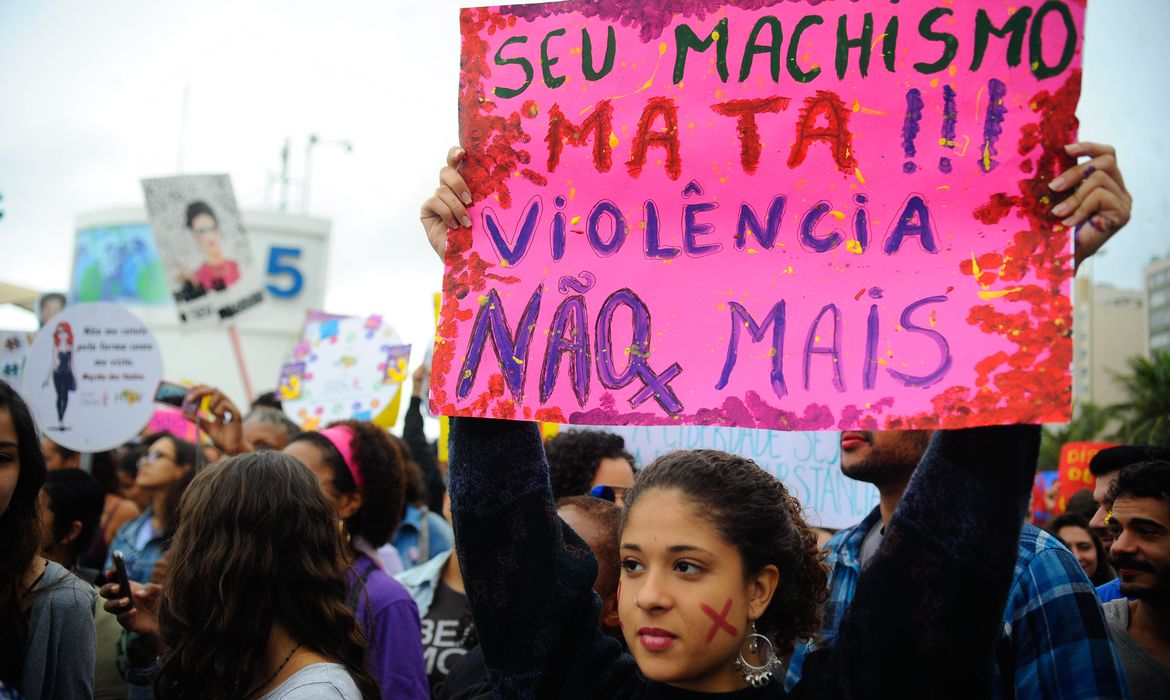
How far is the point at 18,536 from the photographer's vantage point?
2492mm

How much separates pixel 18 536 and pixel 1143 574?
10.9 ft

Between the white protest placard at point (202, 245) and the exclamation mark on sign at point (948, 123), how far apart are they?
526 centimetres

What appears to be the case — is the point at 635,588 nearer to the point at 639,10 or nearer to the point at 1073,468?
the point at 639,10

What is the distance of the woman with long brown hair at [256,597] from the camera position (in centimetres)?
211

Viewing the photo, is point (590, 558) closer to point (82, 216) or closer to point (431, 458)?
point (431, 458)

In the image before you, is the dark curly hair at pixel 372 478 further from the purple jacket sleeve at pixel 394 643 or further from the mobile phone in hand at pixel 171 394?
the mobile phone in hand at pixel 171 394

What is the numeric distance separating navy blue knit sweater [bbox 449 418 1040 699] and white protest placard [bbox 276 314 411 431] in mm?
4591

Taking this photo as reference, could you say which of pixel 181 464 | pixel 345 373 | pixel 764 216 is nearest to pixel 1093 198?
pixel 764 216

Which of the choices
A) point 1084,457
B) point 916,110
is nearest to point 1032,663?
point 916,110

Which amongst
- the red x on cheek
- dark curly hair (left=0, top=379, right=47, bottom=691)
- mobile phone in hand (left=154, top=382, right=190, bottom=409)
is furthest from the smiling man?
mobile phone in hand (left=154, top=382, right=190, bottom=409)

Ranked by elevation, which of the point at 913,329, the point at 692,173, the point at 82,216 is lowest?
the point at 913,329

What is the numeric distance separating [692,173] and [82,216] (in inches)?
1721

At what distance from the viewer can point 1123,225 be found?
1.65 meters

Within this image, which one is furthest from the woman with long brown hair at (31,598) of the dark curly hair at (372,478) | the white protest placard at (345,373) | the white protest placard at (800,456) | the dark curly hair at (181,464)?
the white protest placard at (345,373)
